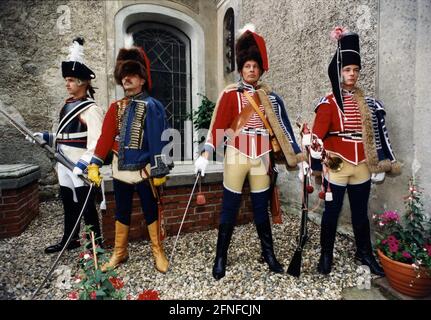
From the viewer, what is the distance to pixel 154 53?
6020 millimetres

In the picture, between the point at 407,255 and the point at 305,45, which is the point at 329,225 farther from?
the point at 305,45

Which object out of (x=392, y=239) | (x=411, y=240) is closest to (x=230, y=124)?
(x=392, y=239)

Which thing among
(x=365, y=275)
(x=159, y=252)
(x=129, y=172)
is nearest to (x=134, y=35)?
(x=129, y=172)

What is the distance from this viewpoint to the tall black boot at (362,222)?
2449 mm

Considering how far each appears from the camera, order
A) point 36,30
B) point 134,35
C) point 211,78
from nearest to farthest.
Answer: point 36,30, point 134,35, point 211,78

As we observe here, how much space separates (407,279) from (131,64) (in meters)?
2.80

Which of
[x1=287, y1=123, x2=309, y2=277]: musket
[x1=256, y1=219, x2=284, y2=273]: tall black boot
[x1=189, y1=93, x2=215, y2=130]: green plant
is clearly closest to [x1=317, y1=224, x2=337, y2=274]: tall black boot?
[x1=287, y1=123, x2=309, y2=277]: musket

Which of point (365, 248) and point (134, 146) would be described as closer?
point (134, 146)

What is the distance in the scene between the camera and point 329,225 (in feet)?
8.12

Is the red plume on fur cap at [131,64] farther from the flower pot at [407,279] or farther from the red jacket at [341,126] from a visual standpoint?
the flower pot at [407,279]

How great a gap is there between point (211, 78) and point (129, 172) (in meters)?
4.34

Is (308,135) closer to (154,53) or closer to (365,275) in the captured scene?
(365,275)

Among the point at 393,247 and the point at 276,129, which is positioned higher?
the point at 276,129

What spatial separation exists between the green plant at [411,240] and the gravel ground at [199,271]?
0.44 metres
